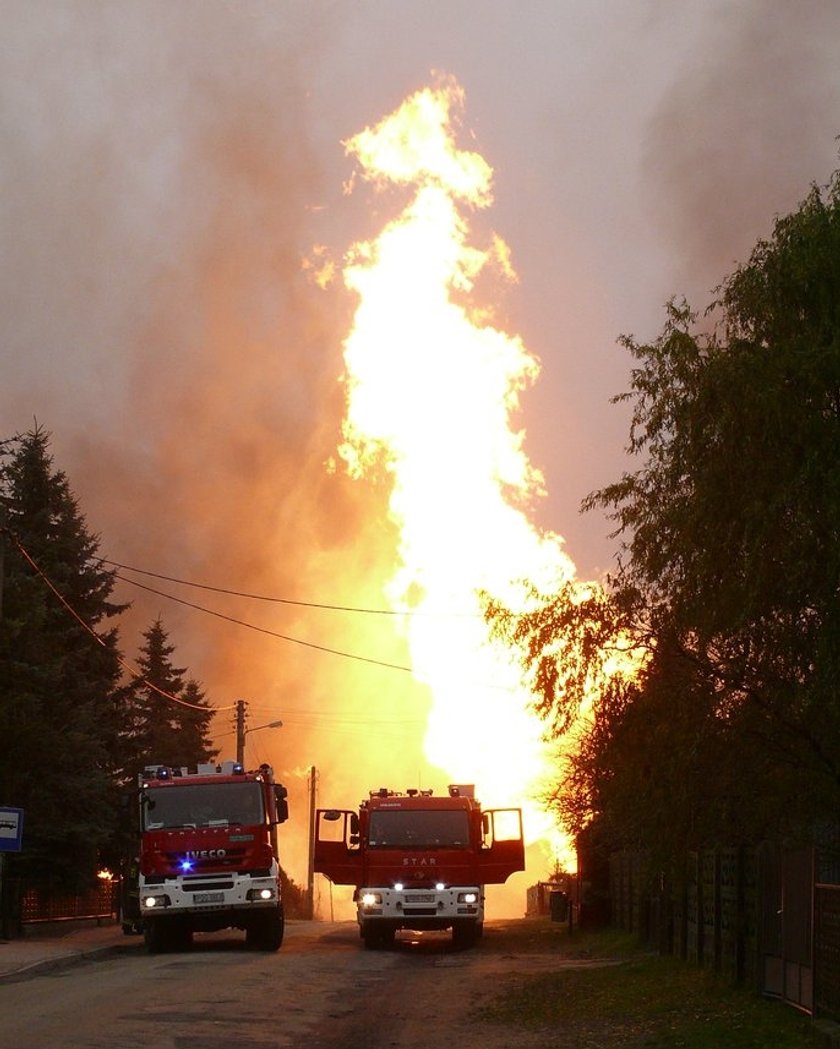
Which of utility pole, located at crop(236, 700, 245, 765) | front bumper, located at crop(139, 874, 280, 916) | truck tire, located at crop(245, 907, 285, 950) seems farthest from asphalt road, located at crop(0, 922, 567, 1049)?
utility pole, located at crop(236, 700, 245, 765)

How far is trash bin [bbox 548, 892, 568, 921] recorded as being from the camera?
42.8 m

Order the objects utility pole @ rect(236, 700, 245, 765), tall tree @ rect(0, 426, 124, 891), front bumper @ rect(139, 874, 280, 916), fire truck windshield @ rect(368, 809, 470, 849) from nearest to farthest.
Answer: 1. front bumper @ rect(139, 874, 280, 916)
2. fire truck windshield @ rect(368, 809, 470, 849)
3. tall tree @ rect(0, 426, 124, 891)
4. utility pole @ rect(236, 700, 245, 765)

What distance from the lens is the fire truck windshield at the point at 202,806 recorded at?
1092 inches

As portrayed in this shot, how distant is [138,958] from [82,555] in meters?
21.5

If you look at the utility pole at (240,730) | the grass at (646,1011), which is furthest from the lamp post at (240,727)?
the grass at (646,1011)

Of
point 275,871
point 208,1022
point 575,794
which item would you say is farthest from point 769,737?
point 575,794

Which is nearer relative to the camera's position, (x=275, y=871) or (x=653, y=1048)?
(x=653, y=1048)

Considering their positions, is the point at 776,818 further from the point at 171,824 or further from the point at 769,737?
the point at 171,824

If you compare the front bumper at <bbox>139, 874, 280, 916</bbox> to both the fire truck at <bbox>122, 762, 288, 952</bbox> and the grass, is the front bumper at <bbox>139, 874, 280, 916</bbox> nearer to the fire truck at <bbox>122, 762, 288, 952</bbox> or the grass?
the fire truck at <bbox>122, 762, 288, 952</bbox>

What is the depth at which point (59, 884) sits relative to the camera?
124ft

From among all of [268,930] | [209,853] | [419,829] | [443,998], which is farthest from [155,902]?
[443,998]

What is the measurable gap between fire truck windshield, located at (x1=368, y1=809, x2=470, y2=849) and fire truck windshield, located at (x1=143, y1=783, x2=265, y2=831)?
2.89 m

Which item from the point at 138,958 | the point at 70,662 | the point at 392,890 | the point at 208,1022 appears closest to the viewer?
the point at 208,1022

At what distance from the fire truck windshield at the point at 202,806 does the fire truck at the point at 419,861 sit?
5.20 ft
